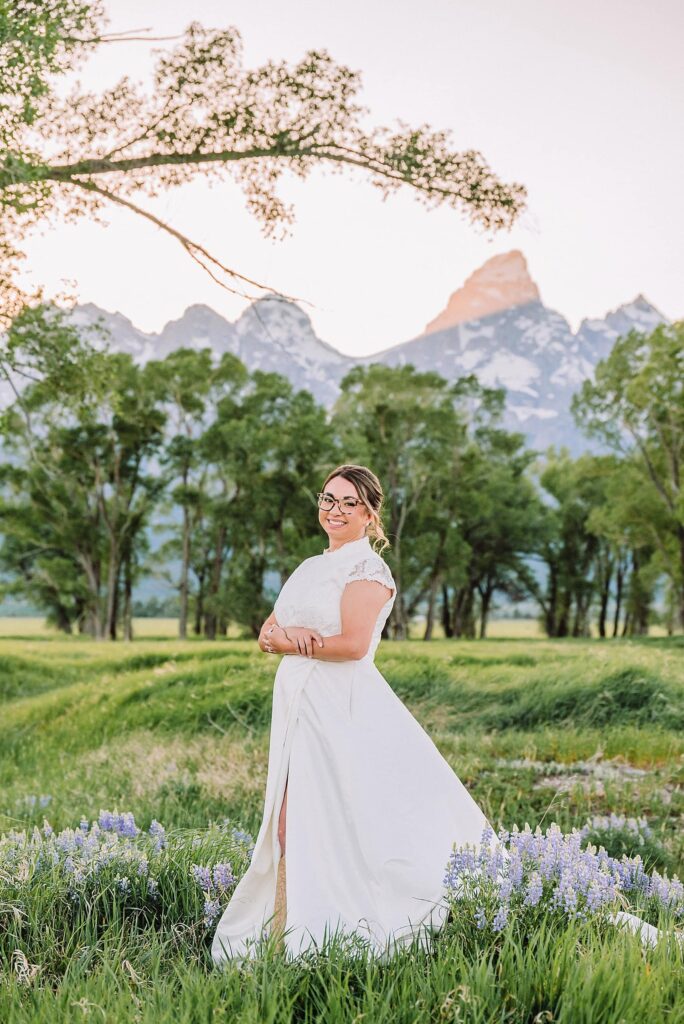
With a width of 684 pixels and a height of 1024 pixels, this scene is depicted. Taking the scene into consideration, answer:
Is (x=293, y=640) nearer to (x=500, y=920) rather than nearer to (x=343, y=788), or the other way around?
(x=343, y=788)

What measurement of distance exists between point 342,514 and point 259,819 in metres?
3.65

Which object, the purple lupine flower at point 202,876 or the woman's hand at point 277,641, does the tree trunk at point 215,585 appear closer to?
the purple lupine flower at point 202,876

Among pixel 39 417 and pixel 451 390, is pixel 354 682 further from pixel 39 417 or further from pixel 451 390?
pixel 451 390

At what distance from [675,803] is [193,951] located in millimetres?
4991

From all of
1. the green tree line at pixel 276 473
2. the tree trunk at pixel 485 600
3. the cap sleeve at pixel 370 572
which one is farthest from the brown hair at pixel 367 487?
the tree trunk at pixel 485 600

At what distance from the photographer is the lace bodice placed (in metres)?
4.15

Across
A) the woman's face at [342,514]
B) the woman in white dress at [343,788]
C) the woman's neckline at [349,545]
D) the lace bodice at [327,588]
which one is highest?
the woman's face at [342,514]

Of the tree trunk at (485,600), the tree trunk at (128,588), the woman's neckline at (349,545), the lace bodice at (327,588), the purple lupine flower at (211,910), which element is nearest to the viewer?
the lace bodice at (327,588)

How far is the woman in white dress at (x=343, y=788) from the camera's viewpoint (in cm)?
394

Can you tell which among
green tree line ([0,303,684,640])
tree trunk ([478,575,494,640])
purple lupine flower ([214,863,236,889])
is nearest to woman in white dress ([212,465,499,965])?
purple lupine flower ([214,863,236,889])

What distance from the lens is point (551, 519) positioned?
53.6m

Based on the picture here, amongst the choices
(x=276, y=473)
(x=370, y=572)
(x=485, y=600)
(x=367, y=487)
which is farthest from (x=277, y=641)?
(x=485, y=600)

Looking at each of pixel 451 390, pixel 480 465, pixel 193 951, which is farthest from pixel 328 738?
pixel 480 465

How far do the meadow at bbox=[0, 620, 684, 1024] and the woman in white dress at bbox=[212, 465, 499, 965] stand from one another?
238mm
